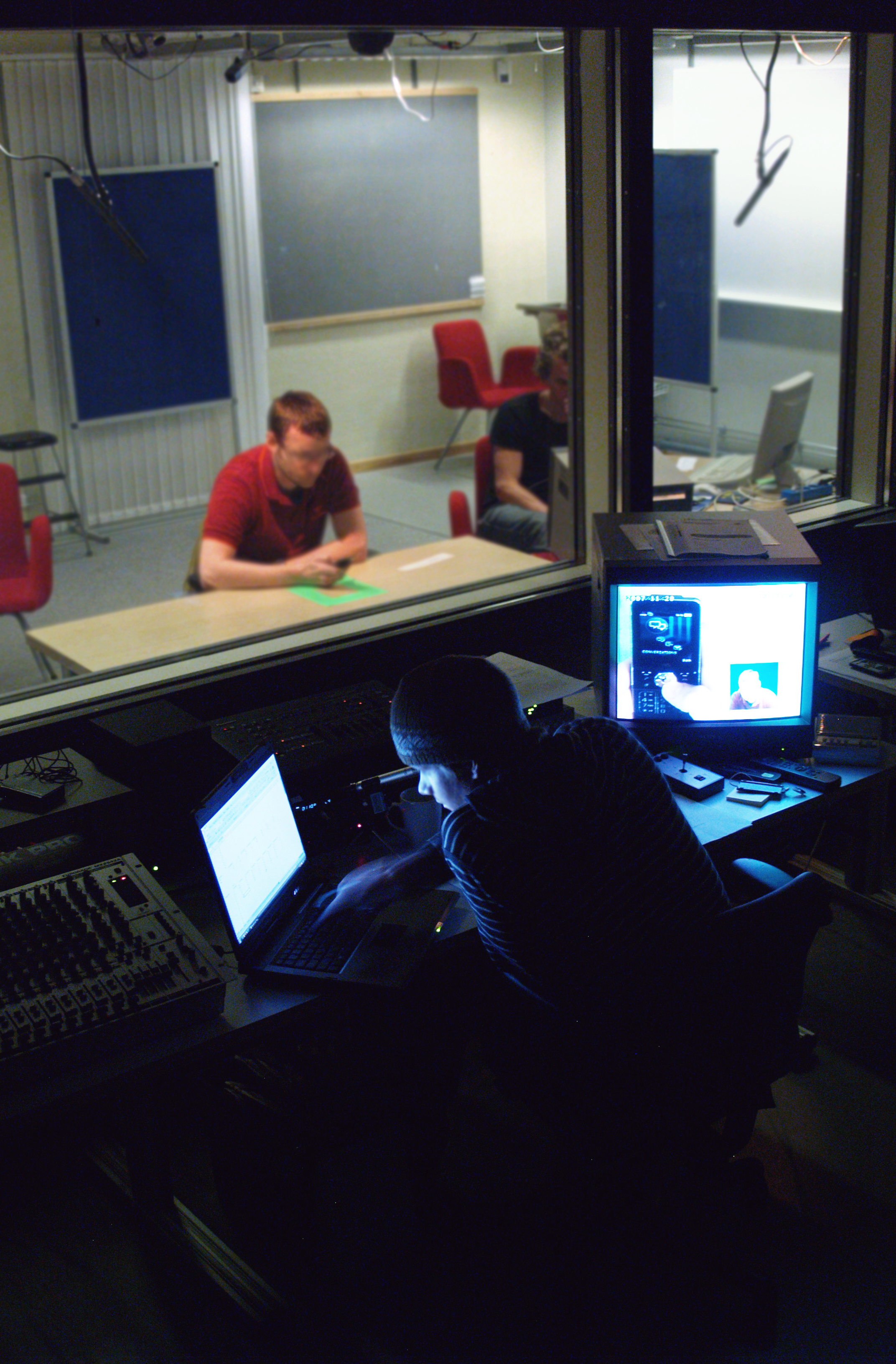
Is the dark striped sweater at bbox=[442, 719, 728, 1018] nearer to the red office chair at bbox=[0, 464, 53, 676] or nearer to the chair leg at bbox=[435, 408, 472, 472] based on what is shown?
the red office chair at bbox=[0, 464, 53, 676]

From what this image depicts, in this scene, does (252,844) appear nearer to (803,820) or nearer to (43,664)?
(803,820)

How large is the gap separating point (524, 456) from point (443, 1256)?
3243mm

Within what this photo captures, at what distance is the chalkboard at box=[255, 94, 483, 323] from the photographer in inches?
311

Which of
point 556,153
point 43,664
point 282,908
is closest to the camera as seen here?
point 282,908

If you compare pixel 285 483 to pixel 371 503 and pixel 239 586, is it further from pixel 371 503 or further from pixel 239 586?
pixel 371 503

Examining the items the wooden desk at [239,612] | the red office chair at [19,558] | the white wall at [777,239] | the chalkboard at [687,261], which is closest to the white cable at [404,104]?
the white wall at [777,239]

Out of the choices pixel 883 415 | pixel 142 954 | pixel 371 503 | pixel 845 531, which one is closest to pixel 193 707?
pixel 142 954

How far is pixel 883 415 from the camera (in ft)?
13.0

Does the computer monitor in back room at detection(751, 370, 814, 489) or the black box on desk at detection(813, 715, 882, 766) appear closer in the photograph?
the black box on desk at detection(813, 715, 882, 766)

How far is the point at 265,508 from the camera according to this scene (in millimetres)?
4270

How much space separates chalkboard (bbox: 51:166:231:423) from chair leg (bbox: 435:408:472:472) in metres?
1.85

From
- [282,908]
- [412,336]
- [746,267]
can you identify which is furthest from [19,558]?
[746,267]

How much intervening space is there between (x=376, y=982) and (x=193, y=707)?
898mm

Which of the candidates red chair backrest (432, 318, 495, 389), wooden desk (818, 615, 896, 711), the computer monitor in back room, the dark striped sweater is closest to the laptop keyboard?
the dark striped sweater
